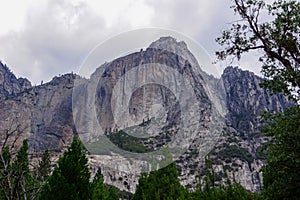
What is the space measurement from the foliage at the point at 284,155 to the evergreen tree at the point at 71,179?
12473 mm

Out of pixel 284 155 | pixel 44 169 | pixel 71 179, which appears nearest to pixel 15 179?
pixel 44 169

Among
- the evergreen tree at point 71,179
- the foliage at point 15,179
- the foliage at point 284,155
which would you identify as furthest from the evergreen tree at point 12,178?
the foliage at point 284,155

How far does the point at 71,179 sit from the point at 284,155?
15.0m

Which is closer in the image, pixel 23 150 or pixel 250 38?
pixel 250 38

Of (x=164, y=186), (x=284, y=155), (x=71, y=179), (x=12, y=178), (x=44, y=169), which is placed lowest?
(x=284, y=155)

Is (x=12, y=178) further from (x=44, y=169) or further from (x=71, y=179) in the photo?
(x=71, y=179)

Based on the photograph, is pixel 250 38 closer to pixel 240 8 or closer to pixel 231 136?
pixel 240 8

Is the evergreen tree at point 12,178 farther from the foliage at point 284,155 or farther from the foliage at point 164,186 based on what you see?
the foliage at point 164,186

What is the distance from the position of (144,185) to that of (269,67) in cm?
1729

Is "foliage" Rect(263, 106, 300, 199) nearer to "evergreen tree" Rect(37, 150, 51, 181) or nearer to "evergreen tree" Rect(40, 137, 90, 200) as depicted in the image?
"evergreen tree" Rect(37, 150, 51, 181)

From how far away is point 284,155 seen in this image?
11031 mm

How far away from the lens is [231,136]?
593 ft

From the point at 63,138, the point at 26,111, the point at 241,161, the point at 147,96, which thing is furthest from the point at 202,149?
the point at 26,111

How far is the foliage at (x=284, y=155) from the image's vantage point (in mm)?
11055
